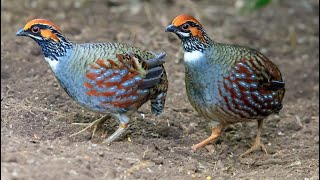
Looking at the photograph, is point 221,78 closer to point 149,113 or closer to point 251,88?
point 251,88

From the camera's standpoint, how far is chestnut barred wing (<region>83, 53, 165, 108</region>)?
6.57 m

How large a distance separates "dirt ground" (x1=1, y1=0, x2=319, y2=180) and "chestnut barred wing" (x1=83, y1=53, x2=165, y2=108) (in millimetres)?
449

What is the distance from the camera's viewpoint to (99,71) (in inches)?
259

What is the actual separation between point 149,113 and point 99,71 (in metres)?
1.53

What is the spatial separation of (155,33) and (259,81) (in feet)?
Result: 11.5

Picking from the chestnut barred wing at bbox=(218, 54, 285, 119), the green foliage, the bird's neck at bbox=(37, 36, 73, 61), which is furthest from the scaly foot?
the green foliage

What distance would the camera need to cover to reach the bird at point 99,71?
6.58 meters

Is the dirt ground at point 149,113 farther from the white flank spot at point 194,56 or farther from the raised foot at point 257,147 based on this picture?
the white flank spot at point 194,56

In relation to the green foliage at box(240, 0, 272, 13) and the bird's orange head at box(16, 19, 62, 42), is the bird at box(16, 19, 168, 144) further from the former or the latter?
the green foliage at box(240, 0, 272, 13)

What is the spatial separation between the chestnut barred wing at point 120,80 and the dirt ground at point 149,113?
45 cm

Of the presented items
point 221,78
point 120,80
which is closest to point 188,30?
point 221,78

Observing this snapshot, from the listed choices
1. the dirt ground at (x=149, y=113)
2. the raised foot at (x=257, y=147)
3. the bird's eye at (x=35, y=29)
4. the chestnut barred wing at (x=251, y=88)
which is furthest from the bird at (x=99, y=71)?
the raised foot at (x=257, y=147)

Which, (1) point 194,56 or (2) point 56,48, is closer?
(2) point 56,48

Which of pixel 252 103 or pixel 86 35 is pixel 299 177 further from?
pixel 86 35
